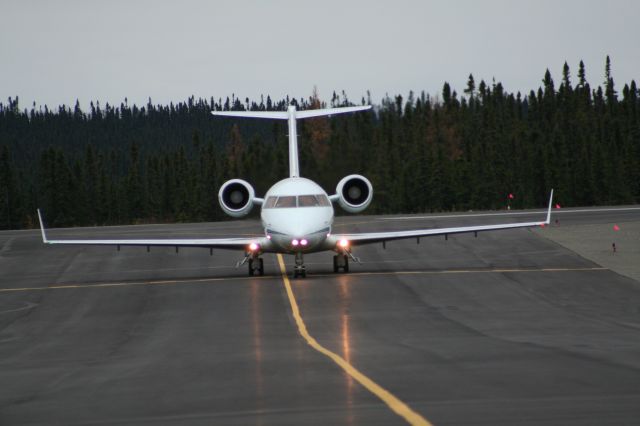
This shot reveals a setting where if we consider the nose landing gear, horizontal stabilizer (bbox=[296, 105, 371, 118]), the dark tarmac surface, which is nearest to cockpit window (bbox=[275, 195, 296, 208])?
the dark tarmac surface

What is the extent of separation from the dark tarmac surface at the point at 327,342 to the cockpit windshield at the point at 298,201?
7.55ft

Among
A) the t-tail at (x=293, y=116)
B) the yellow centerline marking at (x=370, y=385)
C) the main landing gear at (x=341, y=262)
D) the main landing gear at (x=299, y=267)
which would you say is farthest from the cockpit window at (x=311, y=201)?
the yellow centerline marking at (x=370, y=385)

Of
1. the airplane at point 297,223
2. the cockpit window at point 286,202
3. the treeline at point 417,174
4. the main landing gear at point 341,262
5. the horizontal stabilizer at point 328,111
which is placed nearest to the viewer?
the airplane at point 297,223

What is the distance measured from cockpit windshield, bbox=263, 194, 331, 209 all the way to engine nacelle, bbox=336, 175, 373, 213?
2.04 meters

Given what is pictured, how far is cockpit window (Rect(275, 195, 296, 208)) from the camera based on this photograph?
30.9 meters

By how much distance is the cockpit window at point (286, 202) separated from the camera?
3089 cm

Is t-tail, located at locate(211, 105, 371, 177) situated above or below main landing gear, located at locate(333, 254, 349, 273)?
above

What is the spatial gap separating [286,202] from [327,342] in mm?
14521

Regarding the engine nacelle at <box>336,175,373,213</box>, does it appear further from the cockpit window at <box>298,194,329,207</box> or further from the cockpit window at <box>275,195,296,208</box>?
the cockpit window at <box>275,195,296,208</box>

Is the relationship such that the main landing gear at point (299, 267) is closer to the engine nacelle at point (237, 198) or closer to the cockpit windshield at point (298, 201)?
the cockpit windshield at point (298, 201)

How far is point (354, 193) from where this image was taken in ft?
110

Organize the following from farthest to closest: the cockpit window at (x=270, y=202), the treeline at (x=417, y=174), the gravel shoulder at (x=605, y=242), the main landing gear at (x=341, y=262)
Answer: the treeline at (x=417, y=174) < the gravel shoulder at (x=605, y=242) < the main landing gear at (x=341, y=262) < the cockpit window at (x=270, y=202)

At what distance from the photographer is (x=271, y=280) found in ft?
102

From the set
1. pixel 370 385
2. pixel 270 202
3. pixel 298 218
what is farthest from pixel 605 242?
pixel 370 385
